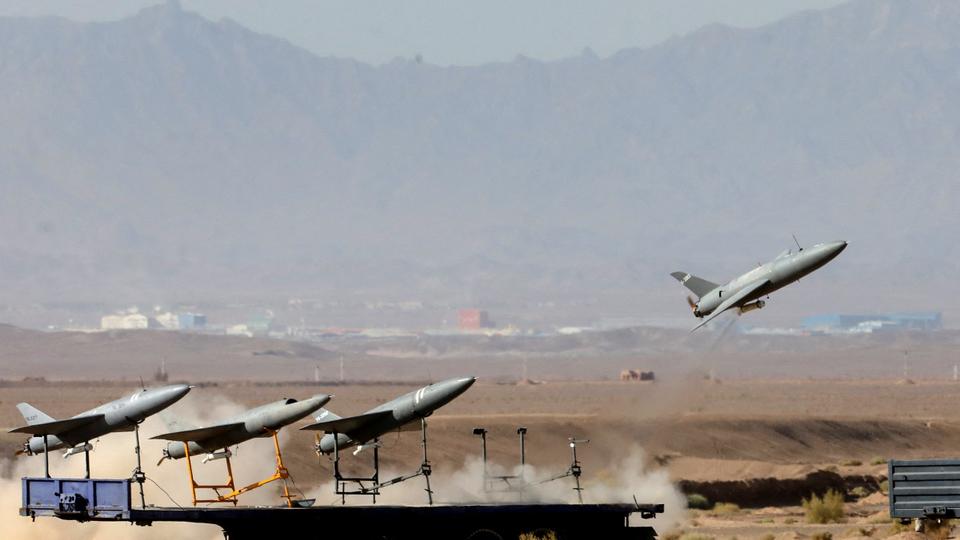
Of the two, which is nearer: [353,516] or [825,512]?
[353,516]

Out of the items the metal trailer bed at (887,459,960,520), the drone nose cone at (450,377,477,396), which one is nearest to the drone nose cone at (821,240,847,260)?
the metal trailer bed at (887,459,960,520)

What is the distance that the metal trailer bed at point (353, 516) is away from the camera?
85.5 ft

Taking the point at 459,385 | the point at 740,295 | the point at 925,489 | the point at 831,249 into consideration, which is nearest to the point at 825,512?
the point at 740,295

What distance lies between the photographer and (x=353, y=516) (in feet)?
87.7

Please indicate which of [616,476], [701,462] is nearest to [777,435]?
[701,462]

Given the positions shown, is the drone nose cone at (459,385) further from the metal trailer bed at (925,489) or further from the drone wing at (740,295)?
the drone wing at (740,295)

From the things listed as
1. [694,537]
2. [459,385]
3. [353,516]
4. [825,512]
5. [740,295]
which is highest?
[740,295]

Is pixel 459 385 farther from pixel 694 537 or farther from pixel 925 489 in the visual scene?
pixel 694 537

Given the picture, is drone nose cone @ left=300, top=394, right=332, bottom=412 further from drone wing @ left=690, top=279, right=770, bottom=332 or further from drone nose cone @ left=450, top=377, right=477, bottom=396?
drone wing @ left=690, top=279, right=770, bottom=332

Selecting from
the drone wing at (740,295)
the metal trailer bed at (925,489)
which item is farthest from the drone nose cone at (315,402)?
the drone wing at (740,295)

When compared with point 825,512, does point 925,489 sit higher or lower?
higher

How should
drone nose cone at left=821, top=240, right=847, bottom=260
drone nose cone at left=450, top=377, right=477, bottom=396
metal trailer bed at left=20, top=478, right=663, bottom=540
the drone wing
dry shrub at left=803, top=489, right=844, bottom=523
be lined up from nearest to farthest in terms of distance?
metal trailer bed at left=20, top=478, right=663, bottom=540 < drone nose cone at left=450, top=377, right=477, bottom=396 < drone nose cone at left=821, top=240, right=847, bottom=260 < the drone wing < dry shrub at left=803, top=489, right=844, bottom=523

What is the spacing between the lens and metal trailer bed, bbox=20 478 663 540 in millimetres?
26062

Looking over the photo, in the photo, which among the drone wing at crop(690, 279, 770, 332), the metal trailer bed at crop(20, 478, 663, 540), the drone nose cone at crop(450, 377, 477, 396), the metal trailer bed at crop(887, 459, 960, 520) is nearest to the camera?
the metal trailer bed at crop(20, 478, 663, 540)
